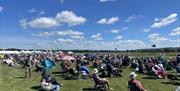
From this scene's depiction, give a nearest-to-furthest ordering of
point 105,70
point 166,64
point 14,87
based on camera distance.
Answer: point 14,87 < point 105,70 < point 166,64

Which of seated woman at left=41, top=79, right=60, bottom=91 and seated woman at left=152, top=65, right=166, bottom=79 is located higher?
seated woman at left=152, top=65, right=166, bottom=79

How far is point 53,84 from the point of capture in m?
18.3

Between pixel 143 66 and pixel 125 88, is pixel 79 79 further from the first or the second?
pixel 143 66

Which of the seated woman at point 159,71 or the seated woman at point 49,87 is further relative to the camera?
the seated woman at point 159,71

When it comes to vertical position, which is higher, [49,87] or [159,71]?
[159,71]

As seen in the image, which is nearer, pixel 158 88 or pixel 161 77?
pixel 158 88

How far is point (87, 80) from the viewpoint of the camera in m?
24.6

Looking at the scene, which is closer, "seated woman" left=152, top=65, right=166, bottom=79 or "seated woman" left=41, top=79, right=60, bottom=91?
"seated woman" left=41, top=79, right=60, bottom=91

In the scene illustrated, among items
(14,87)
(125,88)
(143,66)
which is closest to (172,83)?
(125,88)

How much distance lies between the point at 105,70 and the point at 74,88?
7071 mm

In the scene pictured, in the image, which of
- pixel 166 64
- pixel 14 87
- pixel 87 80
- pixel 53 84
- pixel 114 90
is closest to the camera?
pixel 53 84

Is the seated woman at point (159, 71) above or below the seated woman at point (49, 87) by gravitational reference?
above

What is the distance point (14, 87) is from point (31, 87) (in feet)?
4.17

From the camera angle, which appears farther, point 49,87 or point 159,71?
point 159,71
